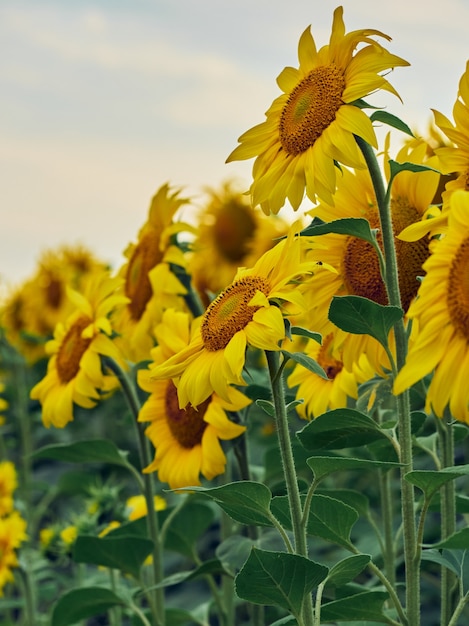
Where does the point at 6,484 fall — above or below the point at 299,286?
below

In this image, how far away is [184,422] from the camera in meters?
1.33

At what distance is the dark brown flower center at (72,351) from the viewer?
146cm

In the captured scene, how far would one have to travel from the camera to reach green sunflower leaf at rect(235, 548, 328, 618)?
87cm

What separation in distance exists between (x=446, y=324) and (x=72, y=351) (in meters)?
0.78

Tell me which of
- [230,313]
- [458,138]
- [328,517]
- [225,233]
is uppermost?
[225,233]

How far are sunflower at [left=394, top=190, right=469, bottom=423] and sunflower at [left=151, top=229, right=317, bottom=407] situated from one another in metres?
0.12

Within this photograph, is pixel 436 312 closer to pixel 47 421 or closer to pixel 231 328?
pixel 231 328

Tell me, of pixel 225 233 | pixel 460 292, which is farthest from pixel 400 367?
pixel 225 233

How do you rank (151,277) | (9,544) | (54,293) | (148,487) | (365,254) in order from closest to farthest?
(365,254) < (148,487) < (151,277) < (9,544) < (54,293)

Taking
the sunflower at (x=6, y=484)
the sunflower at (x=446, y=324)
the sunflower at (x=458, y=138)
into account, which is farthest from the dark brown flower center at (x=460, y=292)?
the sunflower at (x=6, y=484)

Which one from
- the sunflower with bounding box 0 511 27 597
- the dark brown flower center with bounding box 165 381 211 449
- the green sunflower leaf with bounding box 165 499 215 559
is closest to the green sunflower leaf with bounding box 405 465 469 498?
the dark brown flower center with bounding box 165 381 211 449

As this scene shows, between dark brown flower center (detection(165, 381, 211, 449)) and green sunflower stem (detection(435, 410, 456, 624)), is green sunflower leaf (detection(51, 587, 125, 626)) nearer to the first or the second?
dark brown flower center (detection(165, 381, 211, 449))

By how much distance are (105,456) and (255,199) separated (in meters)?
0.56

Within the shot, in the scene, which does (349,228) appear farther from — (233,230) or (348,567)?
→ (233,230)
